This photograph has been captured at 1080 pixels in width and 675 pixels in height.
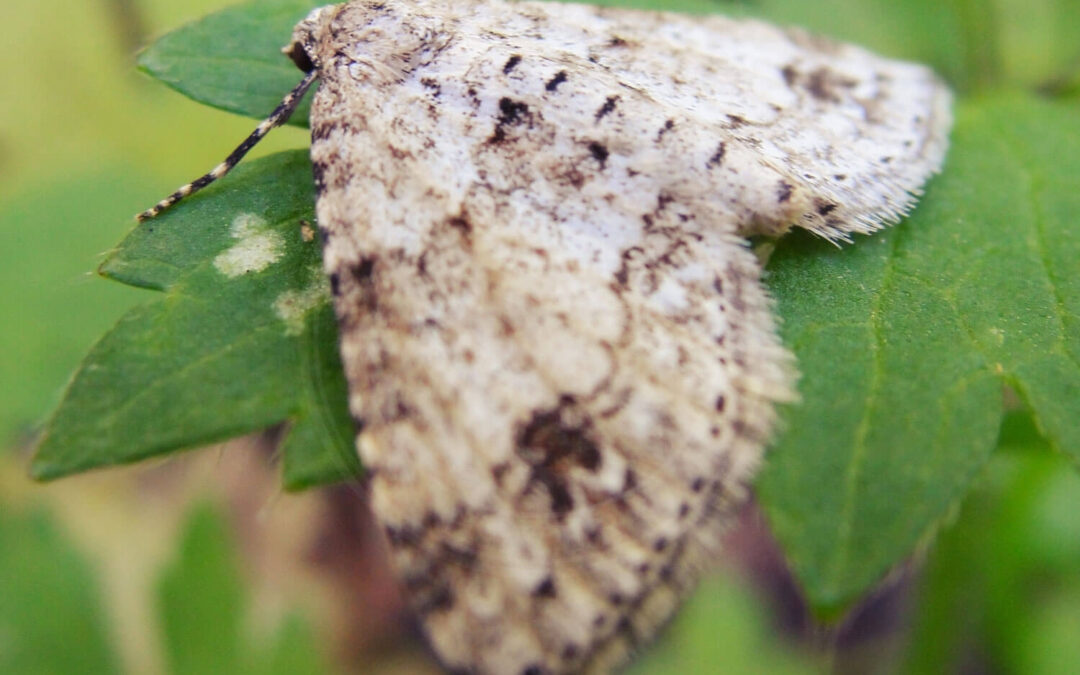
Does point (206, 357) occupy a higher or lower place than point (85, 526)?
higher

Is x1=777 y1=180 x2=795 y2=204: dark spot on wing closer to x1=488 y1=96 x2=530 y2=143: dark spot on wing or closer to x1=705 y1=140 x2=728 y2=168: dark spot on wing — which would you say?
x1=705 y1=140 x2=728 y2=168: dark spot on wing

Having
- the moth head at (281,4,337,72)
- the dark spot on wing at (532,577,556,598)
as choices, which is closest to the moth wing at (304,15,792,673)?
the dark spot on wing at (532,577,556,598)

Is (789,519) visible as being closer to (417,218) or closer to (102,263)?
(417,218)

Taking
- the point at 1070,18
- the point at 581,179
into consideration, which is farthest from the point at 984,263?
the point at 1070,18

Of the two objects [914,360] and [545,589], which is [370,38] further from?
[914,360]

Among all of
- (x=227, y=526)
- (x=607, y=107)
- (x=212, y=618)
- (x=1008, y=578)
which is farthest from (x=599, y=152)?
(x=1008, y=578)

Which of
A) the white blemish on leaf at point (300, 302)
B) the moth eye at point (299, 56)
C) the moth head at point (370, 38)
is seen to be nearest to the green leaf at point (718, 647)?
the white blemish on leaf at point (300, 302)
